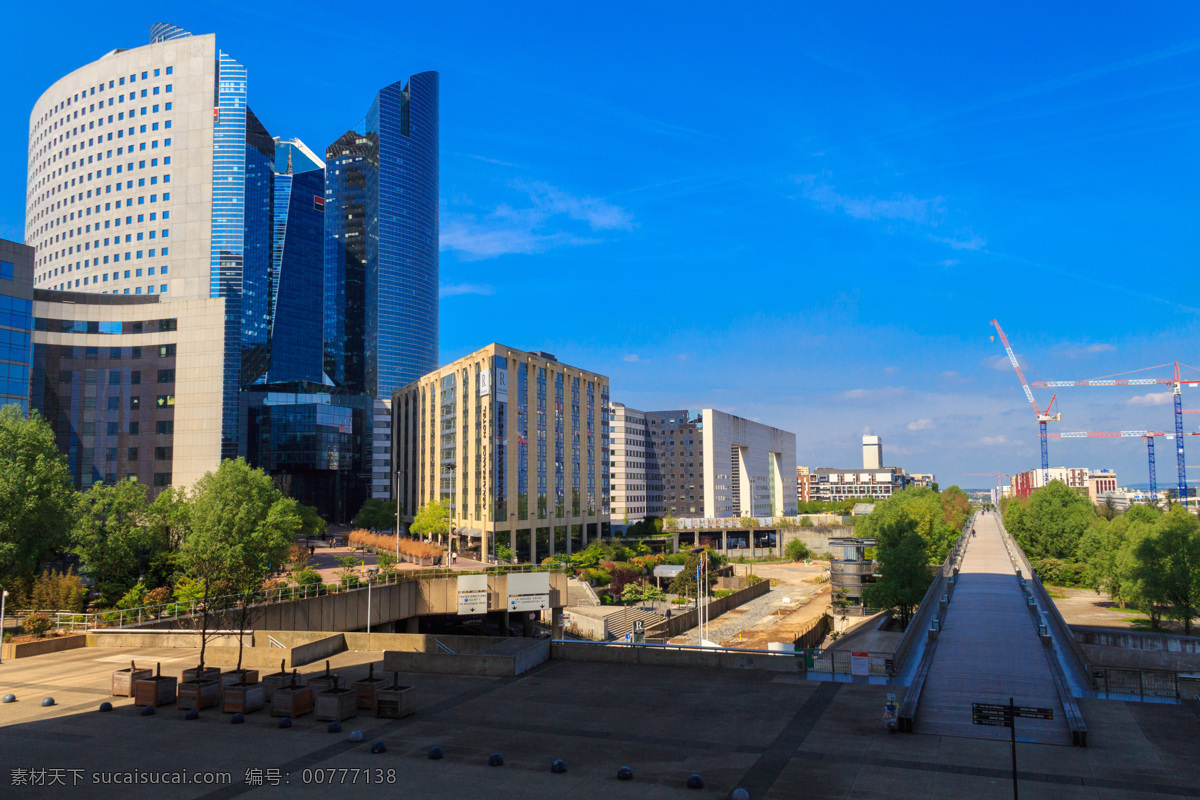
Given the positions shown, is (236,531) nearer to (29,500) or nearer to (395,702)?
(29,500)

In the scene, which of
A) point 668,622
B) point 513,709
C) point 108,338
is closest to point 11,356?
point 108,338

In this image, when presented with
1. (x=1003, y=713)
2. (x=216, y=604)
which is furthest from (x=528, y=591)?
(x=1003, y=713)

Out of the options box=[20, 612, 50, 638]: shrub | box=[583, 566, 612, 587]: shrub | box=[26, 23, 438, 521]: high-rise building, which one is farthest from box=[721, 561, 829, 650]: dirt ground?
box=[26, 23, 438, 521]: high-rise building

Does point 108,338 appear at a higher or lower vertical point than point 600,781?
higher

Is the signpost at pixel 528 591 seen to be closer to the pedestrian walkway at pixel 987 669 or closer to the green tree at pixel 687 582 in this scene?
the pedestrian walkway at pixel 987 669

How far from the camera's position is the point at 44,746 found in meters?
17.1

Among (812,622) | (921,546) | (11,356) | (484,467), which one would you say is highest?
(11,356)

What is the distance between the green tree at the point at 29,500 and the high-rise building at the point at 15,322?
1019 inches

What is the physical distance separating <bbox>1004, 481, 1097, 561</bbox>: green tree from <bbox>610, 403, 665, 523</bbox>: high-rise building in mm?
69223

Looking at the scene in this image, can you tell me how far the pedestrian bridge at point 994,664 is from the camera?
62.2ft

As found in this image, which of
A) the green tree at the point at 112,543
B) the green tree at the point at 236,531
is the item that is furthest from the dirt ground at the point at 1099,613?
the green tree at the point at 112,543

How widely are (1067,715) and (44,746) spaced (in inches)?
932

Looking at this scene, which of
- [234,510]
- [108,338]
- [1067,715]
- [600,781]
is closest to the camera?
[600,781]

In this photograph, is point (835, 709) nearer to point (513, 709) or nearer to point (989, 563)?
point (513, 709)
